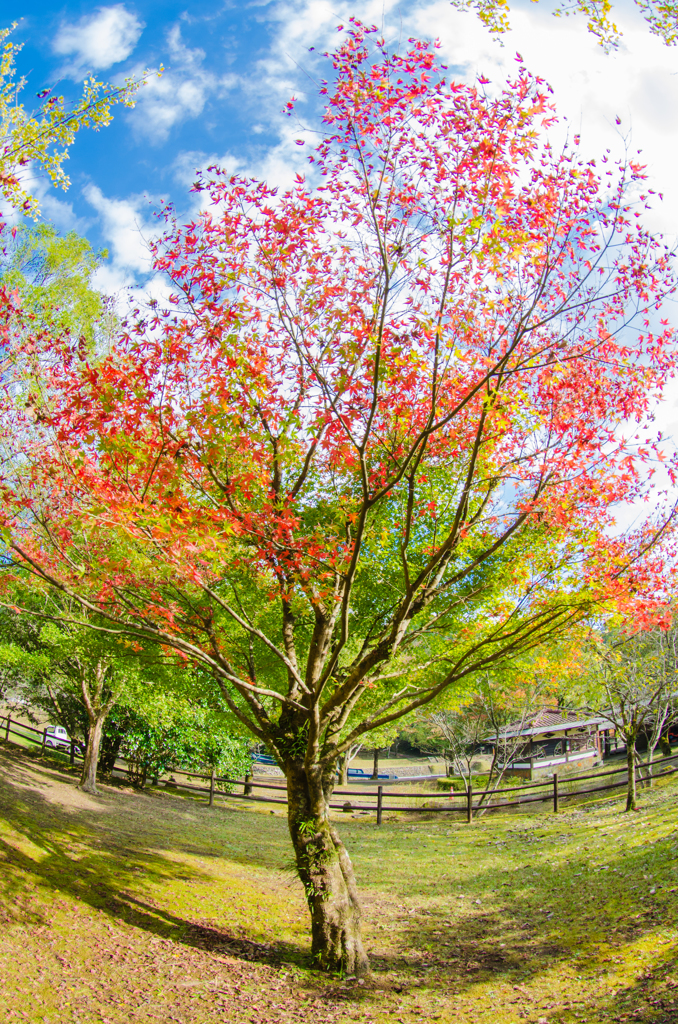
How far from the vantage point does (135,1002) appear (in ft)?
17.3

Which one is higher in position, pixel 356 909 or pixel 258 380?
pixel 258 380

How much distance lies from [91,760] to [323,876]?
11.1 metres

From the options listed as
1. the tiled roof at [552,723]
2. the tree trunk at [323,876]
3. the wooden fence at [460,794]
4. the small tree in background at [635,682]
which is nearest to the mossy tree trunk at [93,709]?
the wooden fence at [460,794]

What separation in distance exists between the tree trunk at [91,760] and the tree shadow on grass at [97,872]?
2.93m

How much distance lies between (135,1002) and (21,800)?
727 cm

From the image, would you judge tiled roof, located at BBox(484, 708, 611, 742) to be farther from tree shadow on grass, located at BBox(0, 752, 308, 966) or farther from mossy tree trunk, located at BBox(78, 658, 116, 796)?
tree shadow on grass, located at BBox(0, 752, 308, 966)

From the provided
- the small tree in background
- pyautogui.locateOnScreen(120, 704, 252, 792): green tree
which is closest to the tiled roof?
the small tree in background

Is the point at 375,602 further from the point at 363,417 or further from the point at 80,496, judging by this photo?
the point at 80,496

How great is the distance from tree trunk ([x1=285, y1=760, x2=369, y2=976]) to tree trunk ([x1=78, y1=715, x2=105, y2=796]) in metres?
10.4

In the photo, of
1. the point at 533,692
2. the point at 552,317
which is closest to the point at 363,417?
the point at 552,317

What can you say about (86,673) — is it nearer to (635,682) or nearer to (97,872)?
(97,872)

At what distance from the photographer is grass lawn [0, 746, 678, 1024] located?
5.33 meters

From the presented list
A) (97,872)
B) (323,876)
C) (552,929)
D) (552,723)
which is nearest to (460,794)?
(552,929)

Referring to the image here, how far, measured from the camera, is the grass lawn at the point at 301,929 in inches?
210
